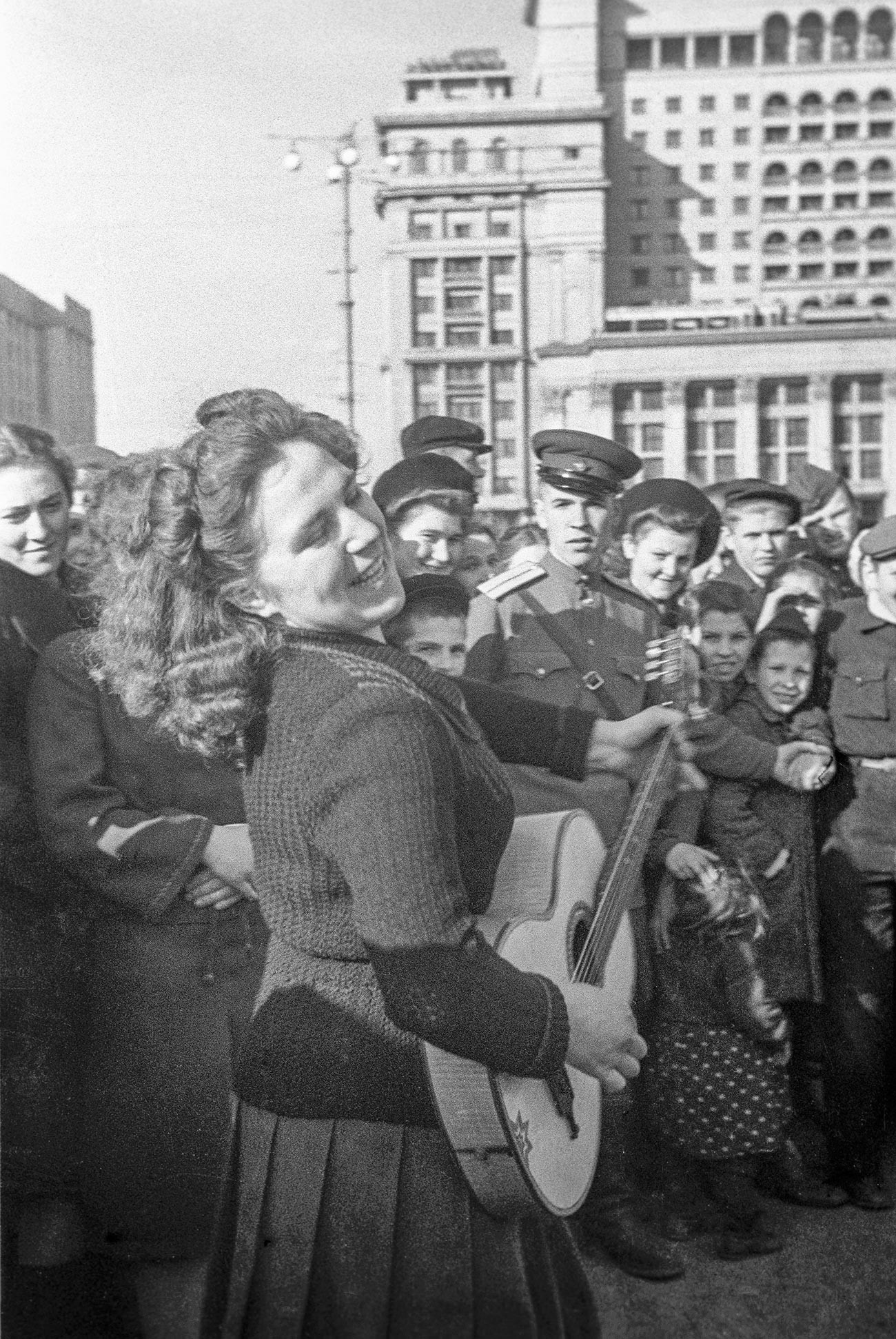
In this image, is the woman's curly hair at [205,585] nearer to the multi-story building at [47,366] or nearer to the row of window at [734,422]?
the multi-story building at [47,366]

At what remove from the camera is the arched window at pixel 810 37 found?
280cm

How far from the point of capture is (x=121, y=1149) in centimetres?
258

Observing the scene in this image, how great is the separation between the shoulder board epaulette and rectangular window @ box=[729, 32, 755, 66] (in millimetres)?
1191

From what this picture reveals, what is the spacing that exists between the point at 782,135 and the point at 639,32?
0.39m

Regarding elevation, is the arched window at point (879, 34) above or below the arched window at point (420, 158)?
above

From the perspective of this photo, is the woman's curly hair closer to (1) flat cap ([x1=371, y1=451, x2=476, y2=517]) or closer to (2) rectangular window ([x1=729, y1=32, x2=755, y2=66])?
(1) flat cap ([x1=371, y1=451, x2=476, y2=517])

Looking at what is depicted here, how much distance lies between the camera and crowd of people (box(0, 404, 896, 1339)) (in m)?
1.75

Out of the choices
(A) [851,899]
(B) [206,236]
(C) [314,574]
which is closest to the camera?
(C) [314,574]

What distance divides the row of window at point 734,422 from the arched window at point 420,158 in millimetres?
615

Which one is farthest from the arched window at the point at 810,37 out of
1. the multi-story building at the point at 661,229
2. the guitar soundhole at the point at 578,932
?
the guitar soundhole at the point at 578,932

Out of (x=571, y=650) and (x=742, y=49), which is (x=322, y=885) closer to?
(x=571, y=650)

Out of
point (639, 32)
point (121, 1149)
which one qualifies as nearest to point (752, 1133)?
point (121, 1149)

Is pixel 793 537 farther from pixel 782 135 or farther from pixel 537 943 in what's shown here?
pixel 537 943

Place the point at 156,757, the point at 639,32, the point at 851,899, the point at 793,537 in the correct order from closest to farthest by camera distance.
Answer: the point at 156,757
the point at 639,32
the point at 851,899
the point at 793,537
